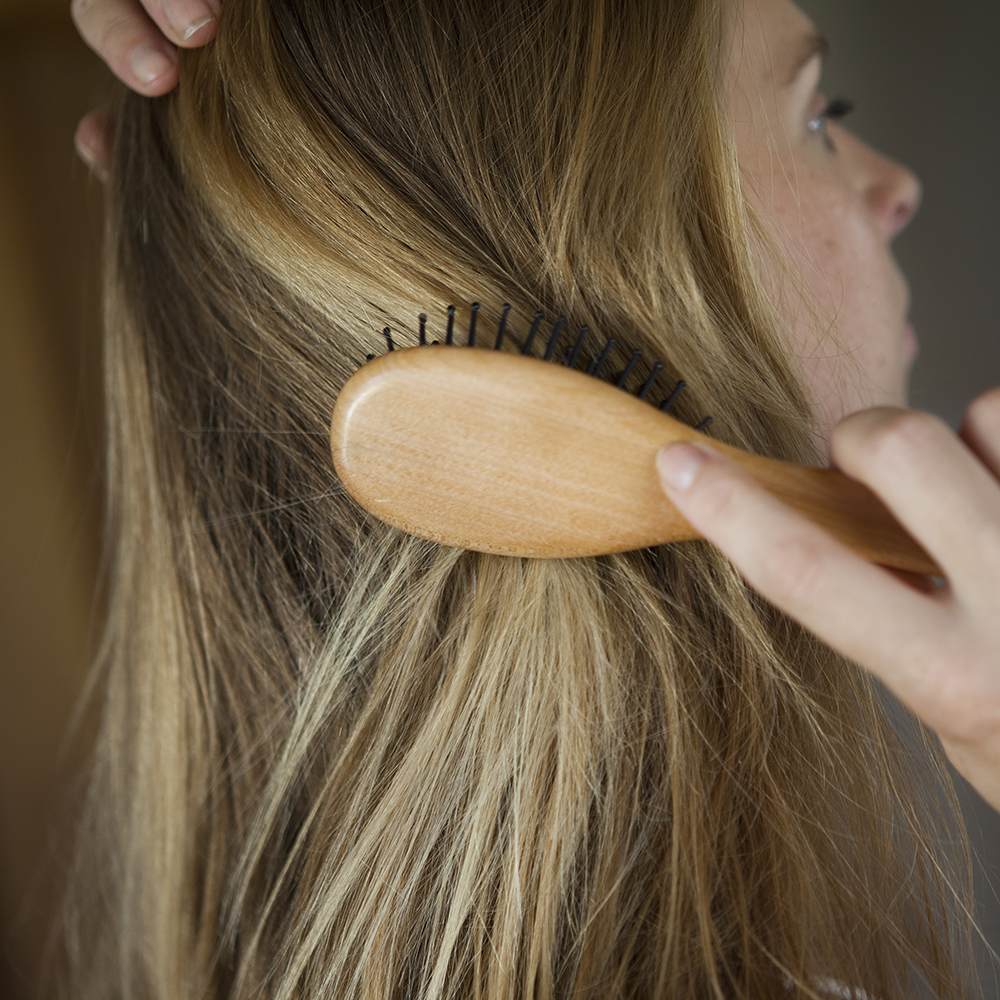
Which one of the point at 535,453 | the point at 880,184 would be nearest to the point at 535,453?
the point at 535,453

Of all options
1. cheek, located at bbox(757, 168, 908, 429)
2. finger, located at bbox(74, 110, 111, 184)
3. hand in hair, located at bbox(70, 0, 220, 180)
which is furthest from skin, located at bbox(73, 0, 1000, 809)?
finger, located at bbox(74, 110, 111, 184)

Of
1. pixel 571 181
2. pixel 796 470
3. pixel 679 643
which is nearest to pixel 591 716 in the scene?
pixel 679 643

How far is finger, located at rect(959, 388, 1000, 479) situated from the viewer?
35cm

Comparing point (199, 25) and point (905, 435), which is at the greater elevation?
point (199, 25)

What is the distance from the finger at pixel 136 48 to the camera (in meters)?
0.58

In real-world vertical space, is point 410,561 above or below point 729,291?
below

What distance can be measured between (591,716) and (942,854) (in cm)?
31

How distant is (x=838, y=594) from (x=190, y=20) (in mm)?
587

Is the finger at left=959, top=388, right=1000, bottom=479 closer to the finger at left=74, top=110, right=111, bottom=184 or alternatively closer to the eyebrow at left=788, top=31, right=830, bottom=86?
the eyebrow at left=788, top=31, right=830, bottom=86

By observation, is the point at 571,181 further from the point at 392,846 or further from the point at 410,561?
the point at 392,846

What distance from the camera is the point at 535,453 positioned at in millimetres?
391

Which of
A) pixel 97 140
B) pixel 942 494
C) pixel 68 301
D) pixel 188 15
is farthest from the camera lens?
pixel 68 301

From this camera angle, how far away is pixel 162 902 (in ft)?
2.27

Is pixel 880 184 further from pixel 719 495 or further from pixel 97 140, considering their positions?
pixel 97 140
